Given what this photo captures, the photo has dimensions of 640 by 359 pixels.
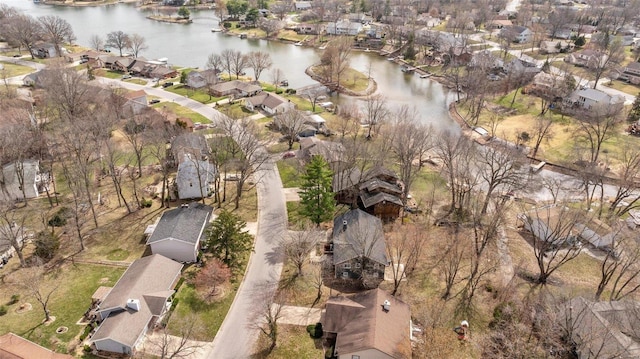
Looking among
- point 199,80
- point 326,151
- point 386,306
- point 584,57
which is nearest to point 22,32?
point 199,80

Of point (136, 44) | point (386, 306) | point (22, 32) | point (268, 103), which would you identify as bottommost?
point (386, 306)

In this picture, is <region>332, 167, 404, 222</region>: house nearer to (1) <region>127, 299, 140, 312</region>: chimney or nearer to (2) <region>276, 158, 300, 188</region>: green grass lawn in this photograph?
(2) <region>276, 158, 300, 188</region>: green grass lawn

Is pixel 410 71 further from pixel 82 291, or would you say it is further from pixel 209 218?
pixel 82 291

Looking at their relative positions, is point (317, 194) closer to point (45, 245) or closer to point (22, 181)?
point (45, 245)

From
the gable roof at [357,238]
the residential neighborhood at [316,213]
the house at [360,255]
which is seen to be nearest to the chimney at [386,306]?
the residential neighborhood at [316,213]

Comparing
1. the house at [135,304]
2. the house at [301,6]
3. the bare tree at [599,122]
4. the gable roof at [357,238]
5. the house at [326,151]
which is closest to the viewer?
the house at [135,304]

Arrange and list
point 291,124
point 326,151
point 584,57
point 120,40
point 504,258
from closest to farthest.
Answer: point 504,258 < point 326,151 < point 291,124 < point 584,57 < point 120,40

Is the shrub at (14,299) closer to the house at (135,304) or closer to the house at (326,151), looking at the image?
the house at (135,304)
